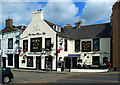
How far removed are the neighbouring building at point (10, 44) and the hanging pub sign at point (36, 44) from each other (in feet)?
12.4

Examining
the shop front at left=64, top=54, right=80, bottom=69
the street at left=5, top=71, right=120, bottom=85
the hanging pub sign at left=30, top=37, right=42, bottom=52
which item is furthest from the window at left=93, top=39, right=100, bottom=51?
the hanging pub sign at left=30, top=37, right=42, bottom=52

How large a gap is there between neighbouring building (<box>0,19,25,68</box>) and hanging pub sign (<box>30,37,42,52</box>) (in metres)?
3.79

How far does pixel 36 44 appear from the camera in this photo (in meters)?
24.3

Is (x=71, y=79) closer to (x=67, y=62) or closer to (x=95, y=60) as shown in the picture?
(x=67, y=62)

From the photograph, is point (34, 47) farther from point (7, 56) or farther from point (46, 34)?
point (7, 56)

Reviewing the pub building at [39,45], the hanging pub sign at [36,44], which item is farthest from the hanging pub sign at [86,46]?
the hanging pub sign at [36,44]

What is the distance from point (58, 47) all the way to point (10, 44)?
11005mm

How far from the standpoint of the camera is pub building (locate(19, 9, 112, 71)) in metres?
22.9

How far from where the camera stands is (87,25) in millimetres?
28609

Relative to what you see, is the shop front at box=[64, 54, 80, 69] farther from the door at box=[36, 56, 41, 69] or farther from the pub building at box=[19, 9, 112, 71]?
the door at box=[36, 56, 41, 69]

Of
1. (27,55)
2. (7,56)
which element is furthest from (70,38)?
(7,56)

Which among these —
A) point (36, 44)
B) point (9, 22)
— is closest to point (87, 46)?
point (36, 44)

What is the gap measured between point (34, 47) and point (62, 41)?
5174mm

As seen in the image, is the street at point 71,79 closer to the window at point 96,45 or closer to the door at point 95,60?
the door at point 95,60
